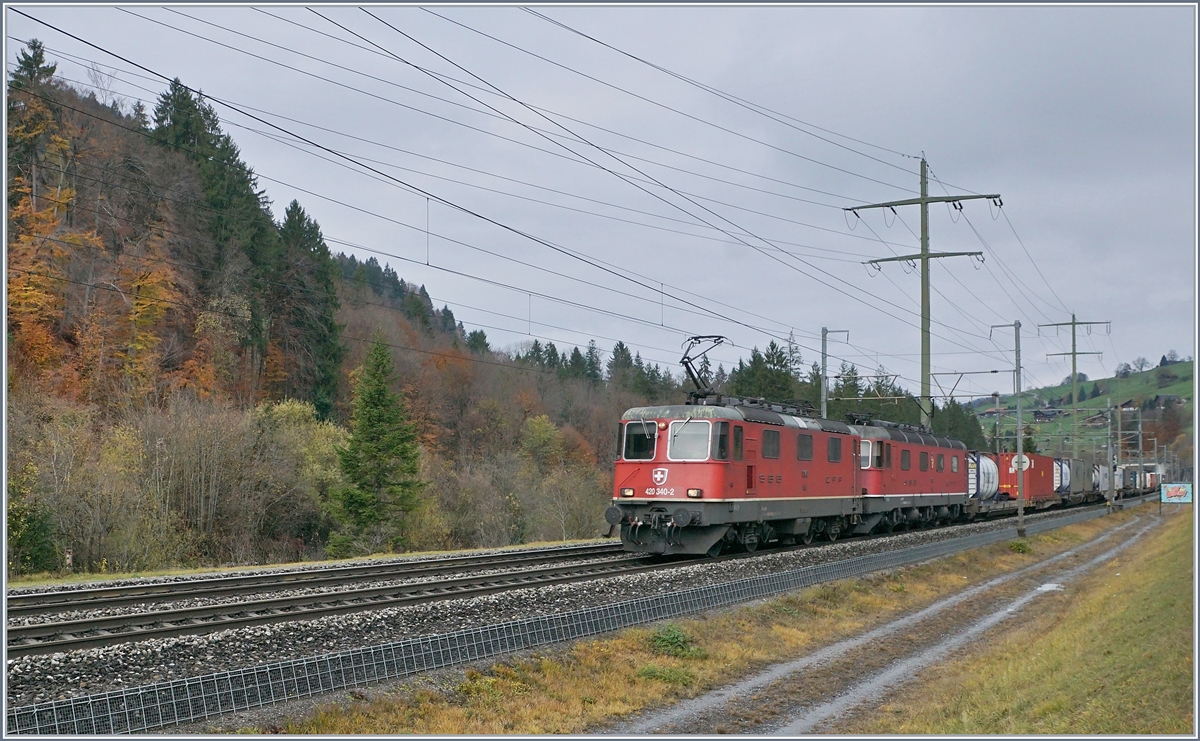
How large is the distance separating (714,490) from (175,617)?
37.9 ft

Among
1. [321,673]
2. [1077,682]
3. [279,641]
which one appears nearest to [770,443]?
[1077,682]

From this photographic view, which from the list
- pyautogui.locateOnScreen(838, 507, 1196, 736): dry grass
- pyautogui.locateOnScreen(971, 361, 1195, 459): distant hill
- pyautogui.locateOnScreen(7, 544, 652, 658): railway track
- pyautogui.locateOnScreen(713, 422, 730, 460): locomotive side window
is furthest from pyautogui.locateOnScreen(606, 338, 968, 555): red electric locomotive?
pyautogui.locateOnScreen(971, 361, 1195, 459): distant hill

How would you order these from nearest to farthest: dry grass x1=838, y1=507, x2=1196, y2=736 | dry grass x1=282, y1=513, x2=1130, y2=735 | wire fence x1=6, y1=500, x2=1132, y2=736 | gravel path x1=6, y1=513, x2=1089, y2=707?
wire fence x1=6, y1=500, x2=1132, y2=736
dry grass x1=838, y1=507, x2=1196, y2=736
gravel path x1=6, y1=513, x2=1089, y2=707
dry grass x1=282, y1=513, x2=1130, y2=735

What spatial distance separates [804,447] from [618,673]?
48.7 ft

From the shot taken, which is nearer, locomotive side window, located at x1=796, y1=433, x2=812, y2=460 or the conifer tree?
locomotive side window, located at x1=796, y1=433, x2=812, y2=460

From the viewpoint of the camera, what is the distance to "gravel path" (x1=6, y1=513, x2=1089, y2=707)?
866 cm

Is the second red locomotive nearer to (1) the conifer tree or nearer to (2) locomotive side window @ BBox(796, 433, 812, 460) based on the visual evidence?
(2) locomotive side window @ BBox(796, 433, 812, 460)

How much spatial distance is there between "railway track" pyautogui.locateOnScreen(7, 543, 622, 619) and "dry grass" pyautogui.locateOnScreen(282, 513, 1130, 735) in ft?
20.5

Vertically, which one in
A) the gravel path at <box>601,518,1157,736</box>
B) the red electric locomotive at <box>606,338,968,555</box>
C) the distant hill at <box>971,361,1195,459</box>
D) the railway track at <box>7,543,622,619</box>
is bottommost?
the gravel path at <box>601,518,1157,736</box>

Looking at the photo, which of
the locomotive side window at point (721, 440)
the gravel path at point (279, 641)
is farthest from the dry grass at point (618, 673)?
the locomotive side window at point (721, 440)

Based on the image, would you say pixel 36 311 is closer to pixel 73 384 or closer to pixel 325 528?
pixel 73 384

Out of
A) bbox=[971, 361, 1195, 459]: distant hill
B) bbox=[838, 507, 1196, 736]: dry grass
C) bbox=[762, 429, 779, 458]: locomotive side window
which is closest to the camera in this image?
bbox=[838, 507, 1196, 736]: dry grass

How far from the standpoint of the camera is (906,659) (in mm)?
13750

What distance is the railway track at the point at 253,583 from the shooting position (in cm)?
1374
